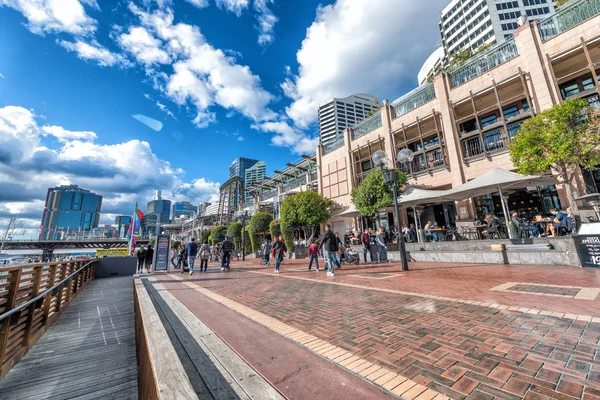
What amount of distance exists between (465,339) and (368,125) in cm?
2415

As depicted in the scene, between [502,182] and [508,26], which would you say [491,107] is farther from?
[508,26]

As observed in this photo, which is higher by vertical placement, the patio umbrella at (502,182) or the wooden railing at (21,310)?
the patio umbrella at (502,182)

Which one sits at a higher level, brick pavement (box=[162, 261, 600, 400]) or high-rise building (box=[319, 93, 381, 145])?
high-rise building (box=[319, 93, 381, 145])

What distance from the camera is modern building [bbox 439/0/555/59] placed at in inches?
2213

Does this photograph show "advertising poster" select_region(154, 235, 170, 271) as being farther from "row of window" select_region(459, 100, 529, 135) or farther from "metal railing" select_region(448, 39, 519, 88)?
"metal railing" select_region(448, 39, 519, 88)

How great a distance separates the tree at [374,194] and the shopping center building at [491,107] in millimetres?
2001

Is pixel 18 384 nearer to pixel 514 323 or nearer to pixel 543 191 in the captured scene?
pixel 514 323

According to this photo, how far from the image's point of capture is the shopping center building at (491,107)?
43.4 ft

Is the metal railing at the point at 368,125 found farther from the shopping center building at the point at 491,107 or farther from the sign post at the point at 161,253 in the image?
the sign post at the point at 161,253

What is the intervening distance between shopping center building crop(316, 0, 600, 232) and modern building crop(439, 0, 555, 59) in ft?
154

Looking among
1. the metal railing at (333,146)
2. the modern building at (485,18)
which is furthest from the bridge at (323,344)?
the modern building at (485,18)

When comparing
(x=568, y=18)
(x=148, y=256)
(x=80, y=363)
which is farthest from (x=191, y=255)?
(x=568, y=18)

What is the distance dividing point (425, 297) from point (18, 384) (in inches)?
241

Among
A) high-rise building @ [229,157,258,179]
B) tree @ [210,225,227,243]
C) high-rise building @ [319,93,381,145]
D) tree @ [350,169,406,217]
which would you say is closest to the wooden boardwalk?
tree @ [350,169,406,217]
